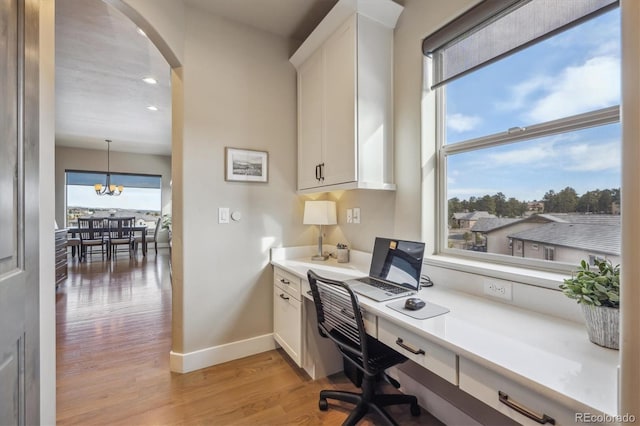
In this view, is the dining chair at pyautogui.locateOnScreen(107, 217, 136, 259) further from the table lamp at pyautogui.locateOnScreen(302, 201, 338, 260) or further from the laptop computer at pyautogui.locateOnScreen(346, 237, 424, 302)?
the laptop computer at pyautogui.locateOnScreen(346, 237, 424, 302)

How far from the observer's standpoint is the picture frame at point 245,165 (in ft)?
7.66

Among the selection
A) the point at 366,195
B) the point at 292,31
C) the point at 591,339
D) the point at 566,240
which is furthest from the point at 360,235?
the point at 292,31

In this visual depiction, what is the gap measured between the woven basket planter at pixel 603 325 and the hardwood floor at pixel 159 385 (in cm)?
107

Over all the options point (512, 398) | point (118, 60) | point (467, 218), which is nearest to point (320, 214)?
point (467, 218)

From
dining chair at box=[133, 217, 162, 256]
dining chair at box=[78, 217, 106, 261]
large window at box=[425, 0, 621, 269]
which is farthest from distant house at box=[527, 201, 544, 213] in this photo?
dining chair at box=[78, 217, 106, 261]

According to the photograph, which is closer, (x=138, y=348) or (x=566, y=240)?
(x=566, y=240)

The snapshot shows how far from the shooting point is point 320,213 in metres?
2.46

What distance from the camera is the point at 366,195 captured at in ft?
7.59

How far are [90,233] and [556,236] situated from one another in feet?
26.6

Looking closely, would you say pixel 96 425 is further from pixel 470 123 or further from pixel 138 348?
pixel 470 123

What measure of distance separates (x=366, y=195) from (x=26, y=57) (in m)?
1.95

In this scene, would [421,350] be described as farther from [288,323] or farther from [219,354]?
[219,354]

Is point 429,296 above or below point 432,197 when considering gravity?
below

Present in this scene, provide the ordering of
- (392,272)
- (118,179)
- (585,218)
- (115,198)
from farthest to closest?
1. (115,198)
2. (118,179)
3. (392,272)
4. (585,218)
